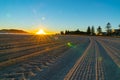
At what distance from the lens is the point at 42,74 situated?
8.41m

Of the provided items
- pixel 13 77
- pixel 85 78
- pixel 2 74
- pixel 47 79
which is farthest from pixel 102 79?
pixel 2 74

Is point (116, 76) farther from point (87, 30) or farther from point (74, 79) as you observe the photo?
point (87, 30)

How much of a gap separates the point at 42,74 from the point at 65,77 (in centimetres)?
100

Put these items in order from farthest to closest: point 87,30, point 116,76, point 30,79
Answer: point 87,30
point 116,76
point 30,79

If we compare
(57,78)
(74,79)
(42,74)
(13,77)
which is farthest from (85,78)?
(13,77)

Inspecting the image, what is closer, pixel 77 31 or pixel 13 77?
pixel 13 77

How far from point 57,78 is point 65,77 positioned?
1.07ft

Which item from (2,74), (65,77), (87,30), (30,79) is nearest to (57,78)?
(65,77)

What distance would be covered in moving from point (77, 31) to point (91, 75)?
17651 cm

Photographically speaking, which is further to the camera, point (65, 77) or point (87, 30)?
point (87, 30)

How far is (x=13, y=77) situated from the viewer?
7793 mm

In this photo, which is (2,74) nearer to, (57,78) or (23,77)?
(23,77)

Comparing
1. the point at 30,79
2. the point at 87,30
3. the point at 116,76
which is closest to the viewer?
the point at 30,79

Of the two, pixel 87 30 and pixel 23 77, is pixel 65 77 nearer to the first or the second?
pixel 23 77
